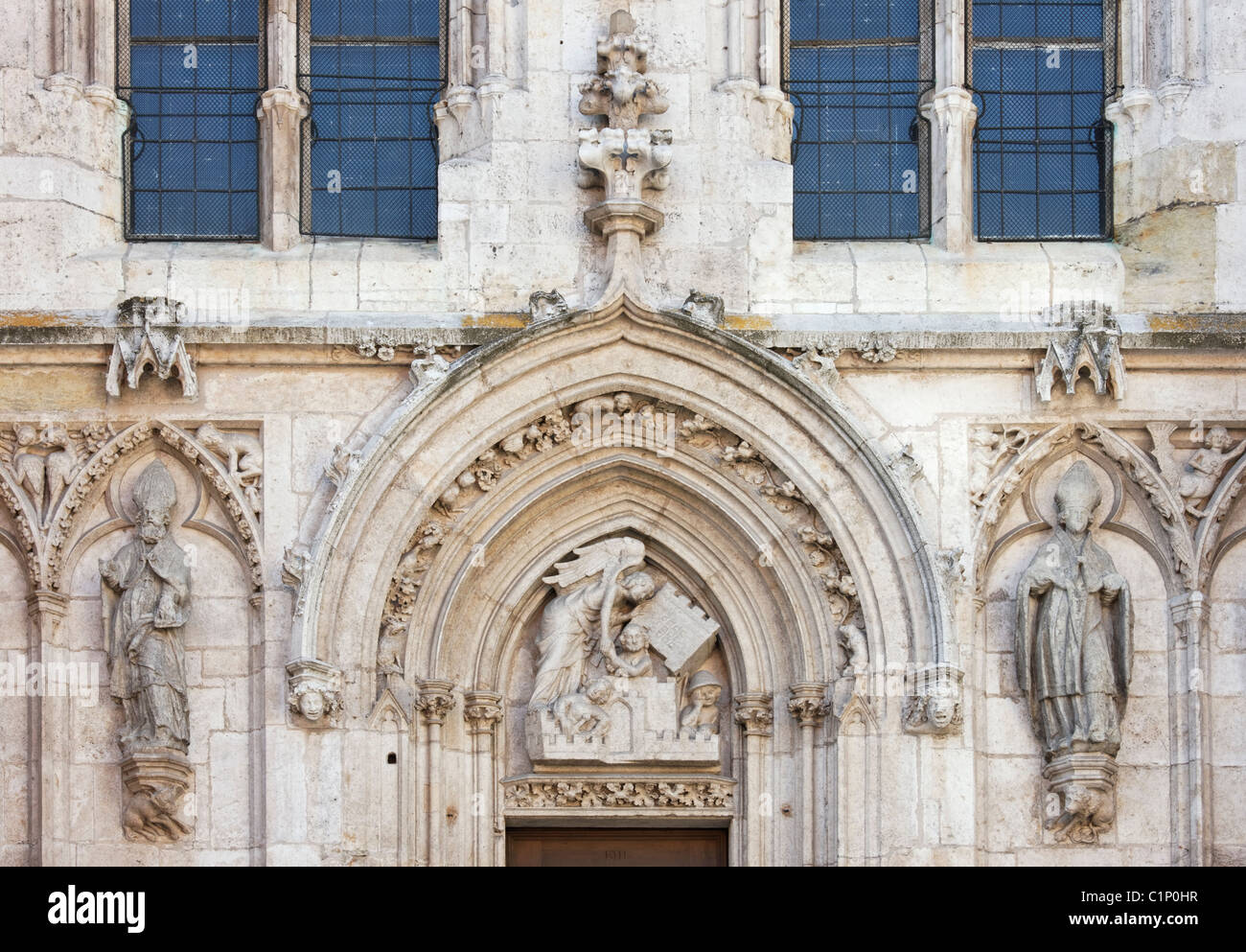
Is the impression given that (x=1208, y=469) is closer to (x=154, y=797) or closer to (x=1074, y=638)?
(x=1074, y=638)

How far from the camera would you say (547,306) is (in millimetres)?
21453

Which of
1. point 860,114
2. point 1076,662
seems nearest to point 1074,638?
point 1076,662

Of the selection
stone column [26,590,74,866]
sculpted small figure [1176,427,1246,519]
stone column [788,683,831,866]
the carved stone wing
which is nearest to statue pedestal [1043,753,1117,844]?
stone column [788,683,831,866]

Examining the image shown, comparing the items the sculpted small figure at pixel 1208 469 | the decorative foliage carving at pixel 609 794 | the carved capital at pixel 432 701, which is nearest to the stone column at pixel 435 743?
the carved capital at pixel 432 701

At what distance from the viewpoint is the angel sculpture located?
853 inches

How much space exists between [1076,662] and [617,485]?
2985 mm

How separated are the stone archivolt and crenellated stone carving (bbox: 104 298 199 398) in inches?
65.6

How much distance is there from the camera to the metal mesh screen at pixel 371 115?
2228 cm

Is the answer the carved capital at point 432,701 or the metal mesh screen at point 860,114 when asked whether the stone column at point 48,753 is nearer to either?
the carved capital at point 432,701

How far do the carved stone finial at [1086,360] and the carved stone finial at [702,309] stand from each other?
76.9 inches

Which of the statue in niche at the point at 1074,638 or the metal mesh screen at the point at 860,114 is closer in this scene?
the statue in niche at the point at 1074,638

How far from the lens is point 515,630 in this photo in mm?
21859

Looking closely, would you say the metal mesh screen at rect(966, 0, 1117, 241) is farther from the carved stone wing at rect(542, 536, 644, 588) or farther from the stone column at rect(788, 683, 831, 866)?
the stone column at rect(788, 683, 831, 866)

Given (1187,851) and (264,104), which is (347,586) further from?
(1187,851)
